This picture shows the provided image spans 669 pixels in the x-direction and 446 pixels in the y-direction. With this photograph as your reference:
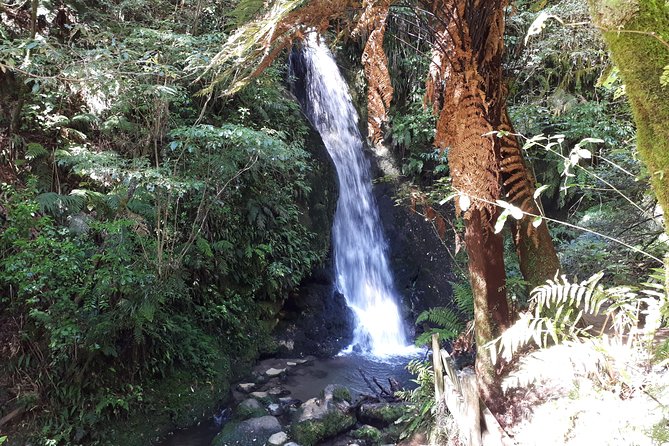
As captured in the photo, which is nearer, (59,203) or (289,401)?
(59,203)

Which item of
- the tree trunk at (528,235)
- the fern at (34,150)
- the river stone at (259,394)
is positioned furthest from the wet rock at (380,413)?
the fern at (34,150)

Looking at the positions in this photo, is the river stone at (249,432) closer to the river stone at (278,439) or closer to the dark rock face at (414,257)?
the river stone at (278,439)

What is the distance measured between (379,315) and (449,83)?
256 inches

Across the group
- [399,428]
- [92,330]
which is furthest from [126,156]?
[399,428]

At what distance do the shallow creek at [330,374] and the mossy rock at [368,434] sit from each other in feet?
3.17

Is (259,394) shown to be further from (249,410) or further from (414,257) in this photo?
(414,257)

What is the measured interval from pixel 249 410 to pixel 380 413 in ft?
5.25

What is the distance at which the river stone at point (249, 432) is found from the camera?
4793mm

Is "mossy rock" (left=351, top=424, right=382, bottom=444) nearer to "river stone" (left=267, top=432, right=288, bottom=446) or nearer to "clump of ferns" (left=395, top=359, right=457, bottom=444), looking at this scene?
"clump of ferns" (left=395, top=359, right=457, bottom=444)

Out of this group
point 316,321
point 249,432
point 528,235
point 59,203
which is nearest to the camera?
point 528,235

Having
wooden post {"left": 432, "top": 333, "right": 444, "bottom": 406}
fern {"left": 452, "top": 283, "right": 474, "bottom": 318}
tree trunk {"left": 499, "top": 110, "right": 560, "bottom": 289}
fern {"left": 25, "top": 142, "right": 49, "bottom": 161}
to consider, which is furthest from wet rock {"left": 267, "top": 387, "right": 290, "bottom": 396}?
fern {"left": 25, "top": 142, "right": 49, "bottom": 161}

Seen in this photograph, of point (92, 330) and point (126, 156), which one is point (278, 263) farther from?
point (92, 330)

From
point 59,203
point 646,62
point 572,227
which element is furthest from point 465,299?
point 59,203

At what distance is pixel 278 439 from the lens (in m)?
4.82
